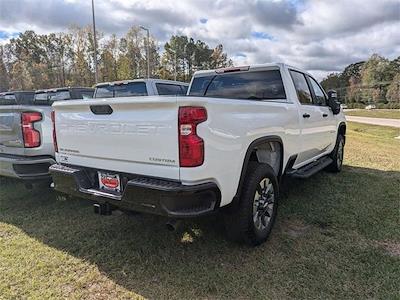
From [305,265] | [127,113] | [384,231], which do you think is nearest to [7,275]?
[127,113]

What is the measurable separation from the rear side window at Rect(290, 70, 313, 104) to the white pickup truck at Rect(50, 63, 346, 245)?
47 centimetres

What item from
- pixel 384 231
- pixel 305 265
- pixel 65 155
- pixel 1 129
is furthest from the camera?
pixel 1 129

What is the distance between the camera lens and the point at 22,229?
4059 mm

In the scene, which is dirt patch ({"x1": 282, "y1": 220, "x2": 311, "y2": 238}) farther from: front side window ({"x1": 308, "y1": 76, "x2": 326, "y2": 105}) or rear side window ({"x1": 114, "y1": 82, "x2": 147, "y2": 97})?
rear side window ({"x1": 114, "y1": 82, "x2": 147, "y2": 97})

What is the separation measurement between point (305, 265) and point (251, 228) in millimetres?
593

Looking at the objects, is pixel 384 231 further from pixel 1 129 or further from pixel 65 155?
pixel 1 129

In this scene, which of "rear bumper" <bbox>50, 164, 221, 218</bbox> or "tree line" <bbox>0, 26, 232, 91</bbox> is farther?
"tree line" <bbox>0, 26, 232, 91</bbox>

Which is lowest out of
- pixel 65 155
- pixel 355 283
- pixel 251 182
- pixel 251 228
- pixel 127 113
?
pixel 355 283

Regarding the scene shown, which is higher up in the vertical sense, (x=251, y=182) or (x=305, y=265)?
(x=251, y=182)

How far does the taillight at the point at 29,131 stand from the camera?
14.4 feet

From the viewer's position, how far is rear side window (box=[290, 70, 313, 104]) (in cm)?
481

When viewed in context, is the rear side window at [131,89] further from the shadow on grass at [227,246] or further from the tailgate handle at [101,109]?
the tailgate handle at [101,109]

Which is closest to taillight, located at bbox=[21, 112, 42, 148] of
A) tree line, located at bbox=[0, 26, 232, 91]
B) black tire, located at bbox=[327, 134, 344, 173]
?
black tire, located at bbox=[327, 134, 344, 173]

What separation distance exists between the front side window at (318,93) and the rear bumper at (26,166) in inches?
164
